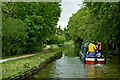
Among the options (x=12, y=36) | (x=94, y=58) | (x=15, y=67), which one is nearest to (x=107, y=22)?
(x=94, y=58)

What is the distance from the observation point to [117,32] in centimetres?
2609

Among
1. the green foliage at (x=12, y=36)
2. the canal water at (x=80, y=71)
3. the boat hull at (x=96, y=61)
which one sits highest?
the green foliage at (x=12, y=36)

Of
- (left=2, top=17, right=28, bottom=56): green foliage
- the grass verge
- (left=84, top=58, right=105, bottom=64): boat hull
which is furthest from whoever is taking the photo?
(left=2, top=17, right=28, bottom=56): green foliage

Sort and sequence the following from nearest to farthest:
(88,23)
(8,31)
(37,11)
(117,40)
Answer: (8,31) → (117,40) → (37,11) → (88,23)

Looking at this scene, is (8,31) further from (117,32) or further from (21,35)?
(117,32)

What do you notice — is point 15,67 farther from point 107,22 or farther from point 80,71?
point 107,22

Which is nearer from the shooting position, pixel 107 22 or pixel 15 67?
pixel 15 67

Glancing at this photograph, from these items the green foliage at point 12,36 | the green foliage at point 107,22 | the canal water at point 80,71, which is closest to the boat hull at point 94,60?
the canal water at point 80,71

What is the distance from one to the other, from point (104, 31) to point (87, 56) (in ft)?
34.7

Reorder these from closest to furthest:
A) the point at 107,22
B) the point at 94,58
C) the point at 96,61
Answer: the point at 96,61, the point at 94,58, the point at 107,22

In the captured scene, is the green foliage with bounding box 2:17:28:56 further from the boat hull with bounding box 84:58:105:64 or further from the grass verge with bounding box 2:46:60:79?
the boat hull with bounding box 84:58:105:64

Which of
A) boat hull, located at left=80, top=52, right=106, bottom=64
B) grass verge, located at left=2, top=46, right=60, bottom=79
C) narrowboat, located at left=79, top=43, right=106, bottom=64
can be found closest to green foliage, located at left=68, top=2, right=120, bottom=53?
narrowboat, located at left=79, top=43, right=106, bottom=64

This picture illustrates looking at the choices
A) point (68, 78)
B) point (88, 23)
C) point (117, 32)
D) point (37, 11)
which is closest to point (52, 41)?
point (88, 23)

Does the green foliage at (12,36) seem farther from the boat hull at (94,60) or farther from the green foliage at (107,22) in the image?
the green foliage at (107,22)
